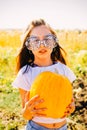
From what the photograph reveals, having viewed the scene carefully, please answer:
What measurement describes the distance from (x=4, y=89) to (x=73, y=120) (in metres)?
2.29

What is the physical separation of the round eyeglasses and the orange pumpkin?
1.07 ft

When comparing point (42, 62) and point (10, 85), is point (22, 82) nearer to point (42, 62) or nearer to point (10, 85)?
point (42, 62)

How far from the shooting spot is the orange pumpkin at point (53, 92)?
2523 millimetres

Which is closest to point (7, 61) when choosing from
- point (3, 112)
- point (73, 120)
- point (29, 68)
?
point (3, 112)

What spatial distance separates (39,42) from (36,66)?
0.24 meters

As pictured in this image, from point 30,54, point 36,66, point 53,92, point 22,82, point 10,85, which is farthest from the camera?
point 10,85

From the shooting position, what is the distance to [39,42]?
2.83 m

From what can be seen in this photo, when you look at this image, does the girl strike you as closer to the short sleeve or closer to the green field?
the short sleeve

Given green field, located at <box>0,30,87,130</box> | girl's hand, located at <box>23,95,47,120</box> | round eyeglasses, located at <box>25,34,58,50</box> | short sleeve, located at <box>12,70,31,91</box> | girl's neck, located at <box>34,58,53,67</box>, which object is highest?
round eyeglasses, located at <box>25,34,58,50</box>

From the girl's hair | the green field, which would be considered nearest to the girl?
the girl's hair

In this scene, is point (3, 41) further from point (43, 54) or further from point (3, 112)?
point (43, 54)

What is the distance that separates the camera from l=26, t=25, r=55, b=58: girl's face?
2.83 metres

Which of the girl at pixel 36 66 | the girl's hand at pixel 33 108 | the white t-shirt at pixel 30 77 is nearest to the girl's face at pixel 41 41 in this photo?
the girl at pixel 36 66

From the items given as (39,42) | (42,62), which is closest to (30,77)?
(42,62)
